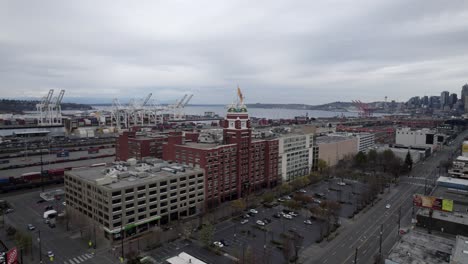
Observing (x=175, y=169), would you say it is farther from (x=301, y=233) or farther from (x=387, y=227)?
(x=387, y=227)

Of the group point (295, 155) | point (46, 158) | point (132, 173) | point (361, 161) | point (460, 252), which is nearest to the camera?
point (460, 252)

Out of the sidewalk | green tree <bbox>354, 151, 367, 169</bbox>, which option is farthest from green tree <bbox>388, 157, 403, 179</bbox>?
the sidewalk

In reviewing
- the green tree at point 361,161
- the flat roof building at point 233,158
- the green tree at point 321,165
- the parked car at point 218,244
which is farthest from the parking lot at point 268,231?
the green tree at point 361,161

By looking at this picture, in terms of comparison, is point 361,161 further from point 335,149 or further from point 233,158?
point 233,158

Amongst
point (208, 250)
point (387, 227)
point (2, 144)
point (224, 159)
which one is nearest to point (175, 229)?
point (208, 250)

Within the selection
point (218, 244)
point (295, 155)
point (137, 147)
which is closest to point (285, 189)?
point (295, 155)

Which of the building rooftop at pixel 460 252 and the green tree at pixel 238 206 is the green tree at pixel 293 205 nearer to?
the green tree at pixel 238 206
